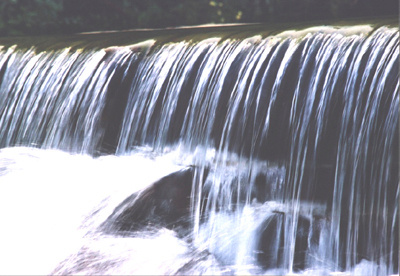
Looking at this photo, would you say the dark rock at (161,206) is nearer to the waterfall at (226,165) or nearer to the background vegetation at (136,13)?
the waterfall at (226,165)

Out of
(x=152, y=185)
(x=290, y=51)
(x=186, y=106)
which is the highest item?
(x=290, y=51)

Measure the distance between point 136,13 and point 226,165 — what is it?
631cm

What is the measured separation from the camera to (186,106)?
5.00 m

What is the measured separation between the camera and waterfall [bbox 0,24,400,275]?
3943mm

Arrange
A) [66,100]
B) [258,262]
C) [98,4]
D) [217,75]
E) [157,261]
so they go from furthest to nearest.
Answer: [98,4] → [66,100] → [217,75] → [258,262] → [157,261]

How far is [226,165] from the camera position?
15.1 ft

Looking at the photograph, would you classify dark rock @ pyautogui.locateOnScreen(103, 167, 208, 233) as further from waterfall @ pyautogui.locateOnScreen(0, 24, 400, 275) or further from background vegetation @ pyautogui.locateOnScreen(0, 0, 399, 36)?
background vegetation @ pyautogui.locateOnScreen(0, 0, 399, 36)

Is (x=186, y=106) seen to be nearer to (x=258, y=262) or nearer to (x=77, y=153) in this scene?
(x=77, y=153)

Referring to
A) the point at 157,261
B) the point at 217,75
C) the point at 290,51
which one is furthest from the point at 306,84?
the point at 157,261

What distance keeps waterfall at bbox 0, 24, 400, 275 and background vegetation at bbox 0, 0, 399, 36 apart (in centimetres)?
385

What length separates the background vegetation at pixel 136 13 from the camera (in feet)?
30.2

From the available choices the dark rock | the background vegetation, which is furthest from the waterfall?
the background vegetation

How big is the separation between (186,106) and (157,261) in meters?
1.59

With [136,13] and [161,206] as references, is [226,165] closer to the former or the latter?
[161,206]
